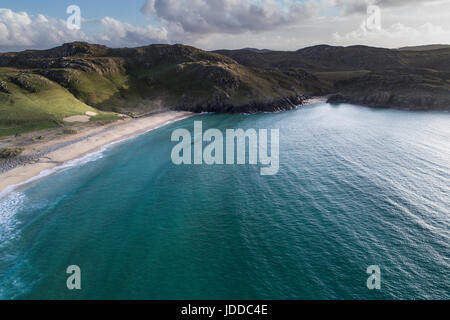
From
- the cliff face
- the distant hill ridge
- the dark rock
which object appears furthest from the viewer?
the cliff face

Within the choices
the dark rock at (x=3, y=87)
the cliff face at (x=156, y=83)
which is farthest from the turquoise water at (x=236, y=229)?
the cliff face at (x=156, y=83)

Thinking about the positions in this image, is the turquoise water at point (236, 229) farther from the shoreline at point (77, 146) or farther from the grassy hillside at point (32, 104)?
the grassy hillside at point (32, 104)

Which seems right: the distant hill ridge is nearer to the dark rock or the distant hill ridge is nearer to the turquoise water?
the dark rock

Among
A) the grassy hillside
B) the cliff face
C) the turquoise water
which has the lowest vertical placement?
the turquoise water

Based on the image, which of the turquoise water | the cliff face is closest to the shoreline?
the turquoise water

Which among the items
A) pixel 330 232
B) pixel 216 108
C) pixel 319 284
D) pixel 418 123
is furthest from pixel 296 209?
pixel 216 108

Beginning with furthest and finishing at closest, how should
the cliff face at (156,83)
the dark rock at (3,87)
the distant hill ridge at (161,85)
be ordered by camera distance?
the cliff face at (156,83)
the distant hill ridge at (161,85)
the dark rock at (3,87)
